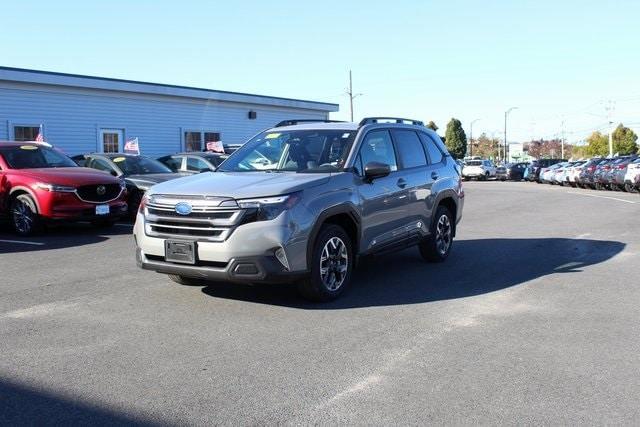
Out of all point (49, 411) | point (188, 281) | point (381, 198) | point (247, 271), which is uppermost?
point (381, 198)

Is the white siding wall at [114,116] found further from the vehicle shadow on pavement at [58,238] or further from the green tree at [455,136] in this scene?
the green tree at [455,136]

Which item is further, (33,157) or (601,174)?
(601,174)

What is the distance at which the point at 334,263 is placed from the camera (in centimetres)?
646

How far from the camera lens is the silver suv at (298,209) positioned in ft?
18.9

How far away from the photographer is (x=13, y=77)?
19969mm

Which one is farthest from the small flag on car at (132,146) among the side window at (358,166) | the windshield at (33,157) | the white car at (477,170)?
the white car at (477,170)

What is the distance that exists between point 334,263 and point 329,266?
0.09 metres

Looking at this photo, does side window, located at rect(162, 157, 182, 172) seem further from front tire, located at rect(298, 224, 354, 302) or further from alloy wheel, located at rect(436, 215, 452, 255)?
front tire, located at rect(298, 224, 354, 302)

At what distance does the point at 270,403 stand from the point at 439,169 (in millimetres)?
5457

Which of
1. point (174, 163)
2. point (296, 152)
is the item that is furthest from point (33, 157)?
point (296, 152)

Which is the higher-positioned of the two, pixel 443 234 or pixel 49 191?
pixel 49 191

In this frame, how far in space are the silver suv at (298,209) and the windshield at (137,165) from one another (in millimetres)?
7015

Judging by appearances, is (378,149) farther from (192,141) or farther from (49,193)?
(192,141)

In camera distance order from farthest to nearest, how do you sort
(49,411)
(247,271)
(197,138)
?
1. (197,138)
2. (247,271)
3. (49,411)
